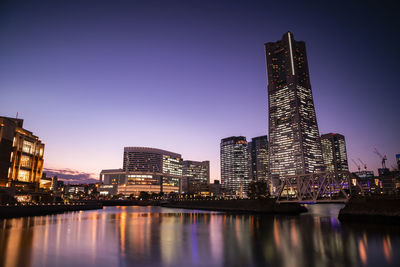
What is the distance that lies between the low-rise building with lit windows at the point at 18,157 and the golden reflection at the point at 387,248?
113 m

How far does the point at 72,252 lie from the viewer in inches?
1033

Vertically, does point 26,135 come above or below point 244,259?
above

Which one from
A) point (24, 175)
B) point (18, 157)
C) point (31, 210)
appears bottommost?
point (31, 210)

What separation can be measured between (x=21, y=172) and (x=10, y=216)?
4338 centimetres

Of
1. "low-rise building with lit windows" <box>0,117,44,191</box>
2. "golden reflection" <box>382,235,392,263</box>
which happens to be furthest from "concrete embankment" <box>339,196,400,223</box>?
"low-rise building with lit windows" <box>0,117,44,191</box>

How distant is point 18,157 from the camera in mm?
105875

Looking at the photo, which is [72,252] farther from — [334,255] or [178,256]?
[334,255]

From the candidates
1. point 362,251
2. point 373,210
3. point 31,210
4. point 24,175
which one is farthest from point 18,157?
point 373,210

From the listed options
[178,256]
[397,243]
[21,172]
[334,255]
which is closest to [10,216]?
[21,172]

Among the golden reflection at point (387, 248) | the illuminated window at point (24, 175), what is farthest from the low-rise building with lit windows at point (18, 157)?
the golden reflection at point (387, 248)

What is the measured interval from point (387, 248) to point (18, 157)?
405 feet

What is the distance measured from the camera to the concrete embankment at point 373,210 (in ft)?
158

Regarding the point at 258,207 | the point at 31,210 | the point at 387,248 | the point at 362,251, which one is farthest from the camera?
the point at 258,207

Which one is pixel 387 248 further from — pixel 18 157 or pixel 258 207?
pixel 18 157
